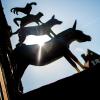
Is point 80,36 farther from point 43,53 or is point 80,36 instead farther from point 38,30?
point 38,30

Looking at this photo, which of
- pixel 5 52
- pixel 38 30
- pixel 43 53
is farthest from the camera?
pixel 43 53

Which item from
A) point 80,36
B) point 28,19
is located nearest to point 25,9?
point 28,19

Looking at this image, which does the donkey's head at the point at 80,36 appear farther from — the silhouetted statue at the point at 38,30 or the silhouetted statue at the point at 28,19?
the silhouetted statue at the point at 28,19

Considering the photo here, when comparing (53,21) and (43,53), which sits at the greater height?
(53,21)

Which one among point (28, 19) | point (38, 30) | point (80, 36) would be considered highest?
point (28, 19)

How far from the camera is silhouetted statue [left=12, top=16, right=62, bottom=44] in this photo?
602 centimetres

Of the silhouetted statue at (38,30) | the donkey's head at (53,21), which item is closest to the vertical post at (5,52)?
the silhouetted statue at (38,30)

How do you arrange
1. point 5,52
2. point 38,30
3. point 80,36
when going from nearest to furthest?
point 5,52
point 38,30
point 80,36

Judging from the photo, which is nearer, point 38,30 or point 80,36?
point 38,30

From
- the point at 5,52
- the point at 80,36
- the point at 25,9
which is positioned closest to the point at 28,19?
the point at 25,9

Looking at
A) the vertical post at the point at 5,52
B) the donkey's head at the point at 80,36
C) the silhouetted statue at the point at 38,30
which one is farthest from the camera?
the donkey's head at the point at 80,36

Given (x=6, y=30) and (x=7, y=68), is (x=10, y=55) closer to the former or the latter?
(x=6, y=30)

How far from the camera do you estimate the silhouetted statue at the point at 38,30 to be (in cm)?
602

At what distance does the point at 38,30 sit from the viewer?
20.3ft
